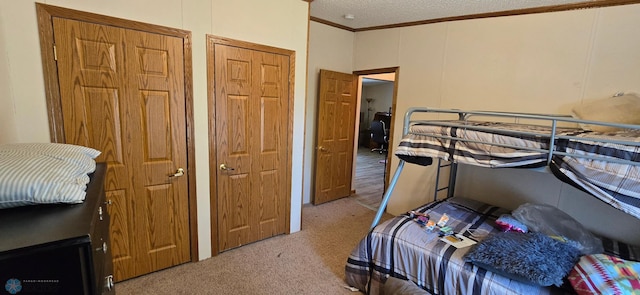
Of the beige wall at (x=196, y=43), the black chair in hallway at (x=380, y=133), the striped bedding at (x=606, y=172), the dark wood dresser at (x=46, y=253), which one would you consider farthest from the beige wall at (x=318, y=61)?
the black chair in hallway at (x=380, y=133)

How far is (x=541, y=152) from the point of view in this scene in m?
1.61

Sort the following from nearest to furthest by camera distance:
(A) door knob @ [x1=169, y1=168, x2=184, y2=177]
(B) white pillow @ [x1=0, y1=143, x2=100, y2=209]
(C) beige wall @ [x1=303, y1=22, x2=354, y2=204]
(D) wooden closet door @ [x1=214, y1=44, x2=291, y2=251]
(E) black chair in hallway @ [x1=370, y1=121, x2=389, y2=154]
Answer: (B) white pillow @ [x1=0, y1=143, x2=100, y2=209], (A) door knob @ [x1=169, y1=168, x2=184, y2=177], (D) wooden closet door @ [x1=214, y1=44, x2=291, y2=251], (C) beige wall @ [x1=303, y1=22, x2=354, y2=204], (E) black chair in hallway @ [x1=370, y1=121, x2=389, y2=154]

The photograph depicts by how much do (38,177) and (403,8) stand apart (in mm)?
3020

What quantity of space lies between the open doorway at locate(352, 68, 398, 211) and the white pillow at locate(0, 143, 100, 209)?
3.11 m

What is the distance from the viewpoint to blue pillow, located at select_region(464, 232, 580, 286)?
4.89ft

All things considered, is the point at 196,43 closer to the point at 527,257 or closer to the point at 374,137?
the point at 527,257

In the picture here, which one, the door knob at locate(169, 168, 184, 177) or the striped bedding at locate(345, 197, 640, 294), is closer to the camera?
the striped bedding at locate(345, 197, 640, 294)

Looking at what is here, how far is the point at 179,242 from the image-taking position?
242 centimetres

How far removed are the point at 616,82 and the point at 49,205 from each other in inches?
132

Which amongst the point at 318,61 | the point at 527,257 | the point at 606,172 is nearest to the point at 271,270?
the point at 527,257

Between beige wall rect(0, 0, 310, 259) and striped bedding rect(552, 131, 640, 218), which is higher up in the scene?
beige wall rect(0, 0, 310, 259)

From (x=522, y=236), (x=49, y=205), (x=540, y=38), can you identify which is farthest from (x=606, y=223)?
(x=49, y=205)

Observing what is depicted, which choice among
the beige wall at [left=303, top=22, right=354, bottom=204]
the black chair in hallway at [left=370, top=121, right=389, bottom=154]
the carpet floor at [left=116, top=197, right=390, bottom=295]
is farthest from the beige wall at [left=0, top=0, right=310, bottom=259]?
the black chair in hallway at [left=370, top=121, right=389, bottom=154]

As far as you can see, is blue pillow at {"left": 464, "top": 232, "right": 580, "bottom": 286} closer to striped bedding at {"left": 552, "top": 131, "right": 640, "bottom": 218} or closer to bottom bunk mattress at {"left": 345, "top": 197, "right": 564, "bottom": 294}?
bottom bunk mattress at {"left": 345, "top": 197, "right": 564, "bottom": 294}
